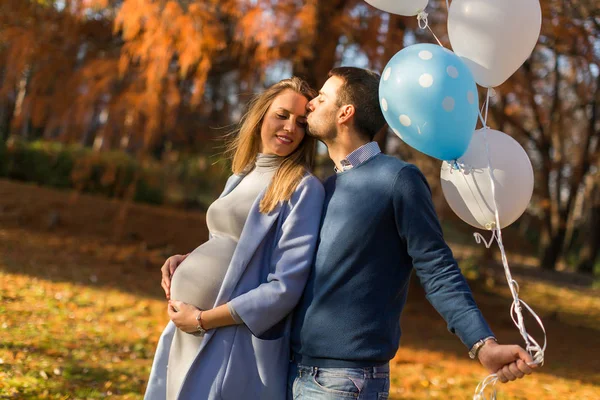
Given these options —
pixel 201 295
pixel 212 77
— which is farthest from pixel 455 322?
pixel 212 77

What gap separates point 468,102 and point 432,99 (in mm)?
126

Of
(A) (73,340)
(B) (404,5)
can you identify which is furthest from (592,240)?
(B) (404,5)

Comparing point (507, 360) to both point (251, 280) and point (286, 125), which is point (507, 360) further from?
point (286, 125)

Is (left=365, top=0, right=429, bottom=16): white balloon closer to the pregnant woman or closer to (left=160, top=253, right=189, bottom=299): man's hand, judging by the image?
the pregnant woman

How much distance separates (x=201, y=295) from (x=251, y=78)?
228 inches

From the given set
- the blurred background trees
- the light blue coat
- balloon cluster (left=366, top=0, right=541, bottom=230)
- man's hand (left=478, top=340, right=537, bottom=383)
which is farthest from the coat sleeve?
the blurred background trees

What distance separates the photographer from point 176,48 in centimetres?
736

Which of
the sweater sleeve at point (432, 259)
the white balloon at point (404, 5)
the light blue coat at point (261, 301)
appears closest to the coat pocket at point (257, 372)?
the light blue coat at point (261, 301)

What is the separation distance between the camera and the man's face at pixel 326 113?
233 cm

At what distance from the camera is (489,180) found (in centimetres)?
224

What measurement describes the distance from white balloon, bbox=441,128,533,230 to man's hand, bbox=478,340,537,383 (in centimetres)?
56

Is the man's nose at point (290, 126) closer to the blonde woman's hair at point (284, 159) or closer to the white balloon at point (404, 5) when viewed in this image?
the blonde woman's hair at point (284, 159)

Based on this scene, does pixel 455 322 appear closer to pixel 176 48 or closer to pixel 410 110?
pixel 410 110

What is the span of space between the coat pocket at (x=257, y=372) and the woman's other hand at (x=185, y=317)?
16 centimetres
